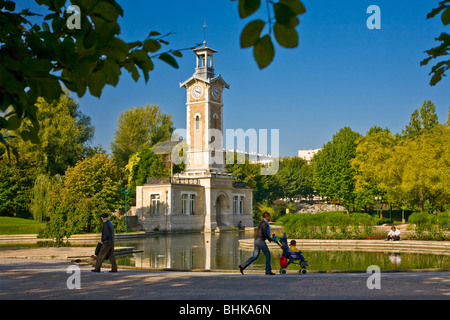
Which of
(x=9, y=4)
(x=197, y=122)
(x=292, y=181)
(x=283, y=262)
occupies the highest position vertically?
(x=197, y=122)

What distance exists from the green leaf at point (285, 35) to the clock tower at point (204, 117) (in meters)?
48.3

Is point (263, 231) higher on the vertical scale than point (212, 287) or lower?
higher

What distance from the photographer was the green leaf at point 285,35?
273cm

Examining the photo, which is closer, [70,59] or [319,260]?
[70,59]

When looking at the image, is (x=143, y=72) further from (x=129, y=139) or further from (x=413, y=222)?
(x=129, y=139)

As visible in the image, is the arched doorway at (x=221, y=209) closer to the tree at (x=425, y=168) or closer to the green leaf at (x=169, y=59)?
the tree at (x=425, y=168)

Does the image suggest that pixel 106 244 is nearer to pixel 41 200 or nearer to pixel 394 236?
pixel 394 236

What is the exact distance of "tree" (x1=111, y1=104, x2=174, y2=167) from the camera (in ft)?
234

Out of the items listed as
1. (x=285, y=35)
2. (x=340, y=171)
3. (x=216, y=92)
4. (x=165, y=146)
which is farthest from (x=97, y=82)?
(x=165, y=146)

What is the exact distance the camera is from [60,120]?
5369 cm

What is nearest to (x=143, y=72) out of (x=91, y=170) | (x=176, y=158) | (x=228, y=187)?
(x=91, y=170)

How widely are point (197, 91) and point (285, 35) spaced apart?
1996 inches

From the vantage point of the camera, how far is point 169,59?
4223 mm
